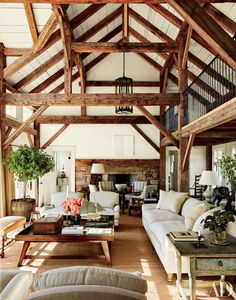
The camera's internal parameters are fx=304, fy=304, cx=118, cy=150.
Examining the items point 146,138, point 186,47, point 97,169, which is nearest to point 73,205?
point 186,47

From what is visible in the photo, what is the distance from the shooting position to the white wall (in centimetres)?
1112

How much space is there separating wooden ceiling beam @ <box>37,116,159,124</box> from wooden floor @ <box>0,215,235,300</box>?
18.2ft

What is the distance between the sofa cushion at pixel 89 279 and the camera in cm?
168

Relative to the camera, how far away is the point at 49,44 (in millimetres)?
7094

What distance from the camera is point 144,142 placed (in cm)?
1117

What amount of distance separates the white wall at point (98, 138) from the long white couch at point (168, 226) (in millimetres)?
4527

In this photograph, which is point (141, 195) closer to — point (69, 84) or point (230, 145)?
point (230, 145)

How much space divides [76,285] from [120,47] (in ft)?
22.3

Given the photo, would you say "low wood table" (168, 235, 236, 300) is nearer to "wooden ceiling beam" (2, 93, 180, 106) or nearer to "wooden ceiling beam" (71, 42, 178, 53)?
"wooden ceiling beam" (2, 93, 180, 106)

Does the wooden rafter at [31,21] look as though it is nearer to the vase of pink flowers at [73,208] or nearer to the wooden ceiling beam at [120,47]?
the wooden ceiling beam at [120,47]

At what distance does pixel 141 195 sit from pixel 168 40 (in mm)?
4544

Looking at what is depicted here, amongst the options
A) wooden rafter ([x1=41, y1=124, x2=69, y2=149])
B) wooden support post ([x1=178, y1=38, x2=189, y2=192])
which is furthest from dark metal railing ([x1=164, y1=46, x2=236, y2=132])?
wooden rafter ([x1=41, y1=124, x2=69, y2=149])

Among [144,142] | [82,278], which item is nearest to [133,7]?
[144,142]

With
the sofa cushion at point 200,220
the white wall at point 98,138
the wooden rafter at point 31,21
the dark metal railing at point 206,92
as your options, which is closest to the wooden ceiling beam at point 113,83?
the white wall at point 98,138
